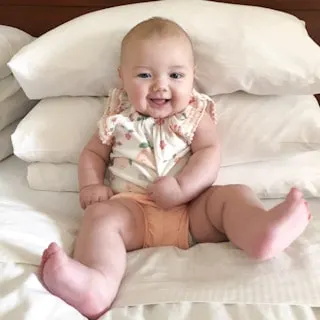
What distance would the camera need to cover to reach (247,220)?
3.50 ft

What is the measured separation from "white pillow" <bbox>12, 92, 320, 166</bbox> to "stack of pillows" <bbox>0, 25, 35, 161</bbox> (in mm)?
129

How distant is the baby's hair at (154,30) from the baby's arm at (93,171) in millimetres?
211

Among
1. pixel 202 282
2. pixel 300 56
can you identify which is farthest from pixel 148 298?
pixel 300 56

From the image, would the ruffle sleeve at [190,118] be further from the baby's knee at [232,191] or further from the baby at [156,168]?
the baby's knee at [232,191]

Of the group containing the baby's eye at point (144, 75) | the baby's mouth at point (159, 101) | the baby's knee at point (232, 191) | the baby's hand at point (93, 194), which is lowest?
the baby's hand at point (93, 194)


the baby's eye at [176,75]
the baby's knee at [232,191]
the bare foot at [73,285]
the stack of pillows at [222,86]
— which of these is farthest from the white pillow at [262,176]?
the bare foot at [73,285]

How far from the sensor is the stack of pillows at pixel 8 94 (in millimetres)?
1463

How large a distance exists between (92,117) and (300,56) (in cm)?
47

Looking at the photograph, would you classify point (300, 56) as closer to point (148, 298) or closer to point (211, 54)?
point (211, 54)

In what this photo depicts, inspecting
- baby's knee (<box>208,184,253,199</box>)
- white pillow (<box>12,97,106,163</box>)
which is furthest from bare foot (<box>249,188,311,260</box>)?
white pillow (<box>12,97,106,163</box>)

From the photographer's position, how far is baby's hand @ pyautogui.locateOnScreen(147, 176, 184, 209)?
3.85 ft

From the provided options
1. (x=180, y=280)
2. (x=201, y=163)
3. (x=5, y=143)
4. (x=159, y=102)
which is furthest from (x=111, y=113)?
(x=180, y=280)

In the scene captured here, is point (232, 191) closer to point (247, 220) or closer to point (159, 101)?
point (247, 220)

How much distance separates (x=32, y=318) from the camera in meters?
0.88
